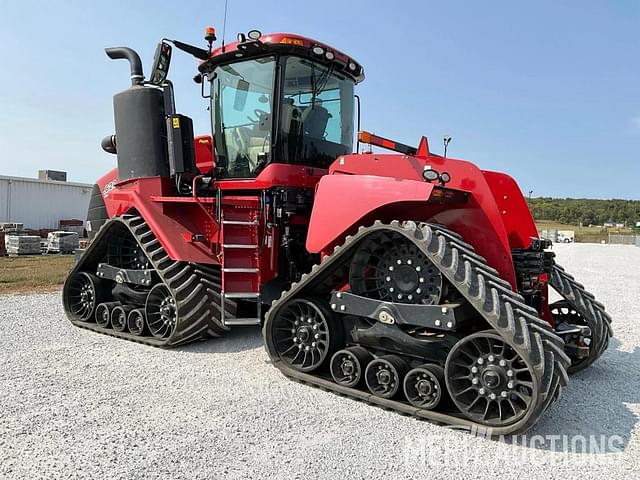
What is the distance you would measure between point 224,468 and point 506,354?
2.10m

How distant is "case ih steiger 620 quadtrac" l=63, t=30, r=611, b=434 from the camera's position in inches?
154

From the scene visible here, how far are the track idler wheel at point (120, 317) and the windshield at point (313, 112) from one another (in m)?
2.87

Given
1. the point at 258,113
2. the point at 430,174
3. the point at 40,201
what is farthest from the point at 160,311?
the point at 40,201

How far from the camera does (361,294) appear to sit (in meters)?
4.57

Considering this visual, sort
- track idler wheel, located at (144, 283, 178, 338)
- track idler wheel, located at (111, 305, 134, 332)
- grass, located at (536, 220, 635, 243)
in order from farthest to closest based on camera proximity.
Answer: grass, located at (536, 220, 635, 243) → track idler wheel, located at (111, 305, 134, 332) → track idler wheel, located at (144, 283, 178, 338)

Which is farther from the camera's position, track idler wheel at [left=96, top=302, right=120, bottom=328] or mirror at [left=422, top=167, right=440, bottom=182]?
track idler wheel at [left=96, top=302, right=120, bottom=328]

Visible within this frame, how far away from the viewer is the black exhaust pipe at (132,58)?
664 centimetres

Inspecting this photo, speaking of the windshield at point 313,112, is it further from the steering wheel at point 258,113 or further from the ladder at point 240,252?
the ladder at point 240,252

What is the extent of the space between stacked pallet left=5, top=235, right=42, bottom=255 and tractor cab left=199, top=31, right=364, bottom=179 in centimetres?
1708

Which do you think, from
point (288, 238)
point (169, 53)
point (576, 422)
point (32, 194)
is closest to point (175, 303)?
point (288, 238)

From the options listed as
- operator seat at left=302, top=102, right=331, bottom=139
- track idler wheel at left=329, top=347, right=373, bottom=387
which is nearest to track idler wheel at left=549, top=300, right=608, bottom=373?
track idler wheel at left=329, top=347, right=373, bottom=387

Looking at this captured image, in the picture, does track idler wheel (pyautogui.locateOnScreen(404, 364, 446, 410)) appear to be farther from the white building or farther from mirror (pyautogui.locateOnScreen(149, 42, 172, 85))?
the white building

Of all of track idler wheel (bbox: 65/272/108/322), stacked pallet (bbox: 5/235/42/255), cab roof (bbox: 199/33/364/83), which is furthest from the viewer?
stacked pallet (bbox: 5/235/42/255)

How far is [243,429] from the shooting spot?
12.7 feet
